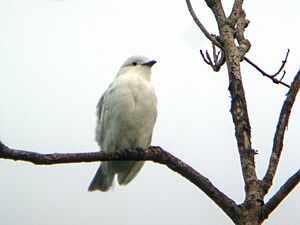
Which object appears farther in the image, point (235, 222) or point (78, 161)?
point (78, 161)

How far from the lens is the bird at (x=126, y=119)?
6.39m

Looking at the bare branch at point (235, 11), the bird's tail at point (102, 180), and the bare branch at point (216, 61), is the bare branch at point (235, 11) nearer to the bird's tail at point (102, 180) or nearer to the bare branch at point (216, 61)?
the bare branch at point (216, 61)

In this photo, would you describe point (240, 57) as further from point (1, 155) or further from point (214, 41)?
point (1, 155)

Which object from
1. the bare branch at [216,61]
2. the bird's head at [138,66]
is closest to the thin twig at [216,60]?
the bare branch at [216,61]

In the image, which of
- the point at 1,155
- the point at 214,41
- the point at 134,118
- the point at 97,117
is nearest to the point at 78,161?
the point at 1,155

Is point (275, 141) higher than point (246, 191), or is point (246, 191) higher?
point (275, 141)

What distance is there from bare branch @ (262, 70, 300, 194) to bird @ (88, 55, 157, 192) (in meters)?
2.39

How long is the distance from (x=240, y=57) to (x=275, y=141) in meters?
1.00

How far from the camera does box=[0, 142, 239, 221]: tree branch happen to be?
356cm

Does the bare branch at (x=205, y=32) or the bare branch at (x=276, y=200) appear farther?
the bare branch at (x=205, y=32)

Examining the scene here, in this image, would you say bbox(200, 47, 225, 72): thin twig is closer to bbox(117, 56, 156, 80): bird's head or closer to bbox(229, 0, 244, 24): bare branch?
bbox(229, 0, 244, 24): bare branch

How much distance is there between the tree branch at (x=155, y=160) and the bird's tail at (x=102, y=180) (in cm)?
292

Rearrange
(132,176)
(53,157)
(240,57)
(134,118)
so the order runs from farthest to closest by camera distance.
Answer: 1. (132,176)
2. (134,118)
3. (240,57)
4. (53,157)

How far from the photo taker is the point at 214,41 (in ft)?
15.3
